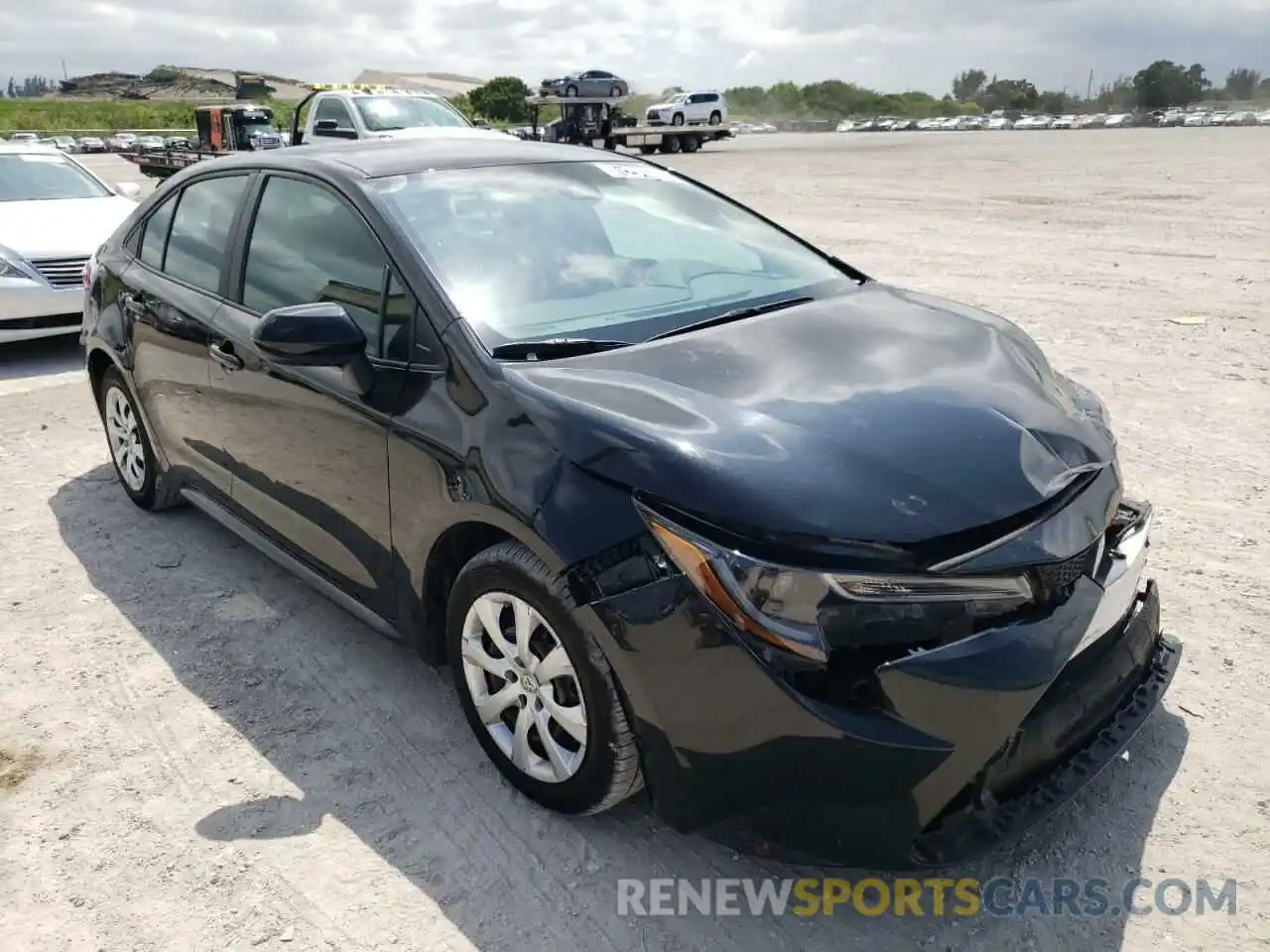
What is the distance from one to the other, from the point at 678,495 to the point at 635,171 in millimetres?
2092

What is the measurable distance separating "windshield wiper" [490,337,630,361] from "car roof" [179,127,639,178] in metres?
0.94

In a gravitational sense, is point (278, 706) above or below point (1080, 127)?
below

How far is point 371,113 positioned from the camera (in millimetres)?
14648

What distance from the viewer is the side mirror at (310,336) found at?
2.82m

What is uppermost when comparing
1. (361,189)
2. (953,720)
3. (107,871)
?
(361,189)

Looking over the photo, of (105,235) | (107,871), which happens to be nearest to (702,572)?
(107,871)

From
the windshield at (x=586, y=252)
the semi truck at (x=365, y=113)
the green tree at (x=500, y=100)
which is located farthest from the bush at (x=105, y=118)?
the windshield at (x=586, y=252)

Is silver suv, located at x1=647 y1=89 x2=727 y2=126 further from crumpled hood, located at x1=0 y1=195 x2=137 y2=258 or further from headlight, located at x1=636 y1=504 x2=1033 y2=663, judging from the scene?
headlight, located at x1=636 y1=504 x2=1033 y2=663

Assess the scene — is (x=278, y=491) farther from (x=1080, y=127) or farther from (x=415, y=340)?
(x=1080, y=127)

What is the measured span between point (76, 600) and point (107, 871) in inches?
68.8

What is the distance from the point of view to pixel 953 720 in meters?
2.07

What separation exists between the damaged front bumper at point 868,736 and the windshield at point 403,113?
13.8 metres

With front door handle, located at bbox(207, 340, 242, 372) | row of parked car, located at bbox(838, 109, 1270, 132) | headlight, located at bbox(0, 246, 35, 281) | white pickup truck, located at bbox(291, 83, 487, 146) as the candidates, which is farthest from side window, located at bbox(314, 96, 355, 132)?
row of parked car, located at bbox(838, 109, 1270, 132)

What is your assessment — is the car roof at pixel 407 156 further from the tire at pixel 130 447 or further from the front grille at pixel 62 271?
the front grille at pixel 62 271
